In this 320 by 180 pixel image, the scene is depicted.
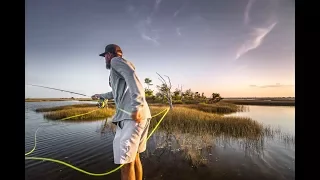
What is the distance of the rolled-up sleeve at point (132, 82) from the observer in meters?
1.29

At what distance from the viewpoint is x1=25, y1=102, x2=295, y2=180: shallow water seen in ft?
5.99

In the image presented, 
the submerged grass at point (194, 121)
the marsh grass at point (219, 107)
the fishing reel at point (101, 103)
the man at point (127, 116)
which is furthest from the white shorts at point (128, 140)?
the marsh grass at point (219, 107)

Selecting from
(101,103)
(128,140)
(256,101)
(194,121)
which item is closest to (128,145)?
(128,140)

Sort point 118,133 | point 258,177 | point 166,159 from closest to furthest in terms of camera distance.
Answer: point 118,133 < point 258,177 < point 166,159

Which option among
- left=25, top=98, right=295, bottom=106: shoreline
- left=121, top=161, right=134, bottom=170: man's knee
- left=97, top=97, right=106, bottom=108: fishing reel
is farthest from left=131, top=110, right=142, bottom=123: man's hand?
left=25, top=98, right=295, bottom=106: shoreline

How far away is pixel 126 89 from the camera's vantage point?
1.42 m

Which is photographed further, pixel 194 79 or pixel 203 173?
pixel 194 79

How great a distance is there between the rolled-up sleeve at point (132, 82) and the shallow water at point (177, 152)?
2.28ft

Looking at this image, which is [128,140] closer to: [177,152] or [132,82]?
[132,82]

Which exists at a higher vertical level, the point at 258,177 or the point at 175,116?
the point at 175,116
